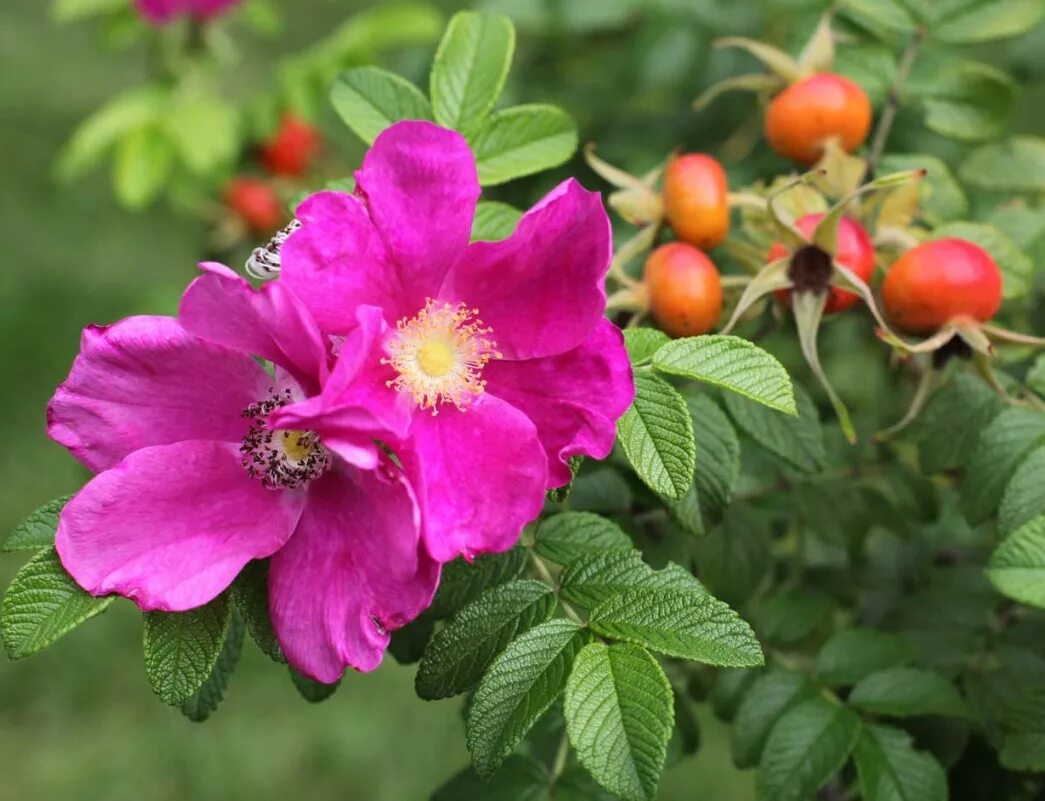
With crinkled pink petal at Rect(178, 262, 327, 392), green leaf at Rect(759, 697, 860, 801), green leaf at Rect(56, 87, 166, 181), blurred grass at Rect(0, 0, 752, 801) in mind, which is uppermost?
crinkled pink petal at Rect(178, 262, 327, 392)

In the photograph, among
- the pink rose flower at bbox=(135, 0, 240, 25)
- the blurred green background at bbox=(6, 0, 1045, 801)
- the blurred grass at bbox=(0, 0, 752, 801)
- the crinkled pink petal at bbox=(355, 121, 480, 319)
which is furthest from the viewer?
the blurred grass at bbox=(0, 0, 752, 801)

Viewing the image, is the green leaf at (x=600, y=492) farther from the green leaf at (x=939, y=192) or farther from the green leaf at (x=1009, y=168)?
the green leaf at (x=1009, y=168)

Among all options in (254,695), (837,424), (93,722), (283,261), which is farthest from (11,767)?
(283,261)

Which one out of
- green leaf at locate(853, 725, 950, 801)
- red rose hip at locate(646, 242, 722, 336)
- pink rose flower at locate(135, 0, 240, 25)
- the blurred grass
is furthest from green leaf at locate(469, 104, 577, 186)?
pink rose flower at locate(135, 0, 240, 25)

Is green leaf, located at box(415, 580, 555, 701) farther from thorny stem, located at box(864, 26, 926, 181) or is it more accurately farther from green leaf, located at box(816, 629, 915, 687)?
thorny stem, located at box(864, 26, 926, 181)

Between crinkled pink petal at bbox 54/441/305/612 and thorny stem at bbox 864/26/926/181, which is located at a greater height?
crinkled pink petal at bbox 54/441/305/612

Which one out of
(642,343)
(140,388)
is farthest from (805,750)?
(140,388)
